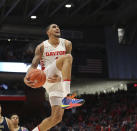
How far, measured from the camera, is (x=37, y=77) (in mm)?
5414

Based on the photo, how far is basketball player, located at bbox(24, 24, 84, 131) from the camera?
217 inches

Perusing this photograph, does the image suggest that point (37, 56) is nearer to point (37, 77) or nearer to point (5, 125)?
point (37, 77)

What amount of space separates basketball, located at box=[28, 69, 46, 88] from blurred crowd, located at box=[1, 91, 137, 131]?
347 inches

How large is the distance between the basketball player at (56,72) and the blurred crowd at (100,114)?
838 centimetres

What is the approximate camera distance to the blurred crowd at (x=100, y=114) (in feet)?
50.4

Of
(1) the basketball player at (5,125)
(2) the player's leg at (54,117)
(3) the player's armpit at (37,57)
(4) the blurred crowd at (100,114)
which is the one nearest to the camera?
(2) the player's leg at (54,117)

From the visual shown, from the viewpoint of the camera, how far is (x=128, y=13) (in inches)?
768

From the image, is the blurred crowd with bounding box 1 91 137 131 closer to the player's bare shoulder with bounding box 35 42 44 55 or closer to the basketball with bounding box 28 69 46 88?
the player's bare shoulder with bounding box 35 42 44 55

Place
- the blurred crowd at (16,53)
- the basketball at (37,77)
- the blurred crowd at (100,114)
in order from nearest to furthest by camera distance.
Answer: the basketball at (37,77), the blurred crowd at (100,114), the blurred crowd at (16,53)

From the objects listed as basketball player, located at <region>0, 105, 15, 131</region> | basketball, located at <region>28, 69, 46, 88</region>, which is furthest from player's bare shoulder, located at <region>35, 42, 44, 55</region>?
basketball player, located at <region>0, 105, 15, 131</region>

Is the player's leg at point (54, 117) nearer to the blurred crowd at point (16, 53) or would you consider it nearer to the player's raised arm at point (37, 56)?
the player's raised arm at point (37, 56)

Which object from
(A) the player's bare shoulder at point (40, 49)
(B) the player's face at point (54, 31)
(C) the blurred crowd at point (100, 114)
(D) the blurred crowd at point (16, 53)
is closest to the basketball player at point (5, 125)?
(A) the player's bare shoulder at point (40, 49)

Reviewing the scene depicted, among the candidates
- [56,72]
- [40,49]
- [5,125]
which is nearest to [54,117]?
[56,72]

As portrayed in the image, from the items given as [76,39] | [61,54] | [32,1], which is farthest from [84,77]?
[61,54]
